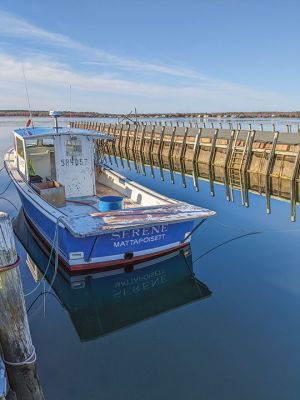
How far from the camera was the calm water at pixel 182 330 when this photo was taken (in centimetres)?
524

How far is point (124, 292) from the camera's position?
8172mm

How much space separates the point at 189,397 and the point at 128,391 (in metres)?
0.90

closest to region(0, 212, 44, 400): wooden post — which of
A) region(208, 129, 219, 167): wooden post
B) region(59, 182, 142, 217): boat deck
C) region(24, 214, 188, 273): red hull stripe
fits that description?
region(24, 214, 188, 273): red hull stripe

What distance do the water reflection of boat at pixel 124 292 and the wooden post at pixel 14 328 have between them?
2.27m

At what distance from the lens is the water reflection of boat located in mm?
7203

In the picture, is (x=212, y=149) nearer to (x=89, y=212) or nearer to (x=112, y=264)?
(x=89, y=212)

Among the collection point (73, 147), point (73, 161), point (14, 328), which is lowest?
point (14, 328)

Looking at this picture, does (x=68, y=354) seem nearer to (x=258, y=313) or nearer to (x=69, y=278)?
(x=69, y=278)

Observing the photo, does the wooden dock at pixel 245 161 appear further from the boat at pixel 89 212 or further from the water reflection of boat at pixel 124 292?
the water reflection of boat at pixel 124 292

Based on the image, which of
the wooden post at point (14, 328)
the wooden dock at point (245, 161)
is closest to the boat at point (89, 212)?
the wooden post at point (14, 328)

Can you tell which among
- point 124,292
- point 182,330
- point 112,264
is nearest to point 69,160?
point 112,264

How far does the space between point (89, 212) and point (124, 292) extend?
3144mm

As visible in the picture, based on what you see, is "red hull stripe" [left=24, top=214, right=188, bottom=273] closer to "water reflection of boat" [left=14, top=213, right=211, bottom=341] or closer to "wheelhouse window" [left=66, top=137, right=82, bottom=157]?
"water reflection of boat" [left=14, top=213, right=211, bottom=341]

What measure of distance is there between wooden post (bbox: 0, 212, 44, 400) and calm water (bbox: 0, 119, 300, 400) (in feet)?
2.88
